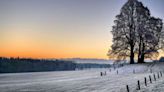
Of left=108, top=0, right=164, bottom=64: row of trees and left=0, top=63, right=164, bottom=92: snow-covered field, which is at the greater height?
left=108, top=0, right=164, bottom=64: row of trees

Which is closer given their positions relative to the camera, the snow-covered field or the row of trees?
the snow-covered field

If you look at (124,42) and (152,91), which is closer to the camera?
(152,91)

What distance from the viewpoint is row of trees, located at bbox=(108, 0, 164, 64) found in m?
57.0

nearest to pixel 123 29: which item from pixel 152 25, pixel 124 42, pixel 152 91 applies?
pixel 124 42

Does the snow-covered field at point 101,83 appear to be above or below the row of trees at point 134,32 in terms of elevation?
below

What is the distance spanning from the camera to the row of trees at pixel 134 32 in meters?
57.0

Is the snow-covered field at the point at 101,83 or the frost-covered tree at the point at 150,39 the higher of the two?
the frost-covered tree at the point at 150,39

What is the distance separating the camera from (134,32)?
5694cm

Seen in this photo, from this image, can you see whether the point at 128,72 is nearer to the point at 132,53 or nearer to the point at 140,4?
the point at 132,53

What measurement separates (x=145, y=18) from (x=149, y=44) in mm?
6162

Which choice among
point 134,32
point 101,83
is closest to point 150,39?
point 134,32

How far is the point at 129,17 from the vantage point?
5788 centimetres

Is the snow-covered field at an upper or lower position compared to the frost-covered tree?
lower

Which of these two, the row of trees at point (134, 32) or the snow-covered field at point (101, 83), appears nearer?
the snow-covered field at point (101, 83)
